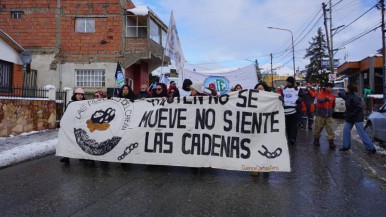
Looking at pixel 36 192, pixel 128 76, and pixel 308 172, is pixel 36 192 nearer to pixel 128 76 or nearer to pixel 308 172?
pixel 308 172

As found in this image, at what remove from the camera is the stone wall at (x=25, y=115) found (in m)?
11.9

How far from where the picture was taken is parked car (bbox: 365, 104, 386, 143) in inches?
383

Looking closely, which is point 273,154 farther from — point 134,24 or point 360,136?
point 134,24

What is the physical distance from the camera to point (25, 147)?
973 cm

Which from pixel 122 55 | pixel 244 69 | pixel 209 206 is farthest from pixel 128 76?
pixel 209 206

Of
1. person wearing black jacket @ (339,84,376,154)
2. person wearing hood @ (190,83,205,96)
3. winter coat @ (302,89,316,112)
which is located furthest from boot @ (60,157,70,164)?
winter coat @ (302,89,316,112)

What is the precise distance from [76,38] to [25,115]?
39.0 ft

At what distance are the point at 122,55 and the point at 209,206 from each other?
1995cm

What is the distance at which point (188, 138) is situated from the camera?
690 centimetres

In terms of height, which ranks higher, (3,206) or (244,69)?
(244,69)

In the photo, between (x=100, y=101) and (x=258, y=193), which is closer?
(x=258, y=193)

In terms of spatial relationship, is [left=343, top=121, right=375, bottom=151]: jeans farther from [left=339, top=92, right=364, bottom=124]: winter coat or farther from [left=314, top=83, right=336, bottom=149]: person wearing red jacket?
[left=314, top=83, right=336, bottom=149]: person wearing red jacket

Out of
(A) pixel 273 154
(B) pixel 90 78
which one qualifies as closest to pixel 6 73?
(B) pixel 90 78

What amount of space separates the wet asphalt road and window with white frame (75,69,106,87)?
16431 millimetres
